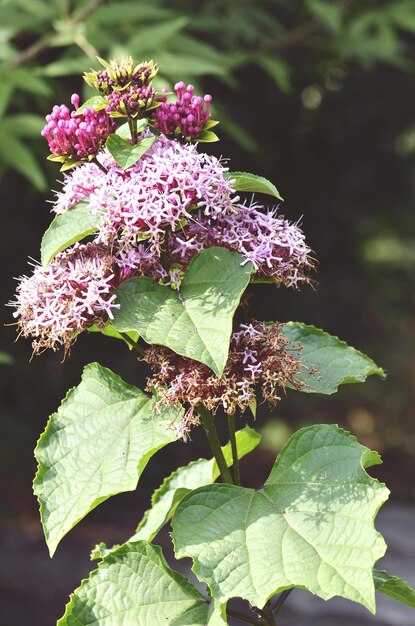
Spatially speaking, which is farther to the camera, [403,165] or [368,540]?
[403,165]

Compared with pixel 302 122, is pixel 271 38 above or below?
below

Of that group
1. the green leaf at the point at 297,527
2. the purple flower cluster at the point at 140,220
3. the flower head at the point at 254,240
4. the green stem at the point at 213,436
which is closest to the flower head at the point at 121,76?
the purple flower cluster at the point at 140,220

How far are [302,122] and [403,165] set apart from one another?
3.91 ft

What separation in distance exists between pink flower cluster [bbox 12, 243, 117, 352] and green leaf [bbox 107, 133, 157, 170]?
6.5 inches

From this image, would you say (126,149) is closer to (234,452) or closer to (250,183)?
(250,183)

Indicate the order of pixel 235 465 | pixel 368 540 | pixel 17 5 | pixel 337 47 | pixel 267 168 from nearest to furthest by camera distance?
pixel 368 540, pixel 235 465, pixel 17 5, pixel 337 47, pixel 267 168

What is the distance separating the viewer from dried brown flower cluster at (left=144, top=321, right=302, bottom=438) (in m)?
1.46

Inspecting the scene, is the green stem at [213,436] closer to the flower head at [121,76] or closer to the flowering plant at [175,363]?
the flowering plant at [175,363]

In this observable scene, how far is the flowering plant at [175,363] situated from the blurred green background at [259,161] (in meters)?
2.25

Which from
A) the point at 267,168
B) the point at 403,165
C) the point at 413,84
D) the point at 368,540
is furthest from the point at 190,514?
the point at 403,165

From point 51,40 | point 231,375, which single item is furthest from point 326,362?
point 51,40

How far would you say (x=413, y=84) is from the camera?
6527 mm

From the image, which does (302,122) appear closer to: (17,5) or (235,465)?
(17,5)

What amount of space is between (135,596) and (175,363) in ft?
1.41
